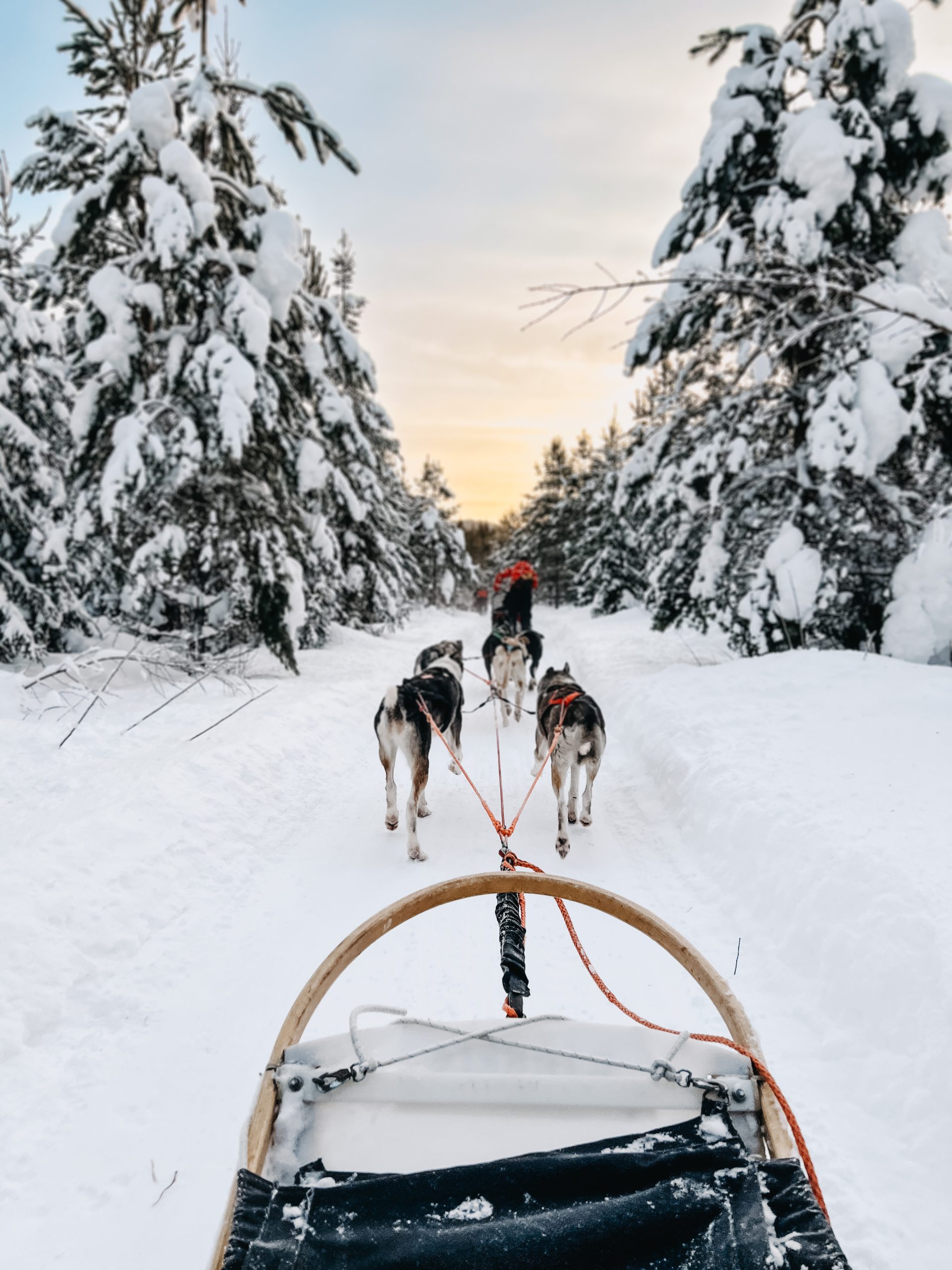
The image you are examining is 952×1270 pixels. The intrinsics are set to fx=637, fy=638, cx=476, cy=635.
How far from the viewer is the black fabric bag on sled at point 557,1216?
4.15 feet

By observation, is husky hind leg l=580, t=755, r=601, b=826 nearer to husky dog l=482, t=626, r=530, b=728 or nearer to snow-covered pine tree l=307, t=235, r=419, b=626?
husky dog l=482, t=626, r=530, b=728

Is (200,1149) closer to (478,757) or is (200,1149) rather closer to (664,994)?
(664,994)

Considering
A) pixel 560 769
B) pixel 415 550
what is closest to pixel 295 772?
pixel 560 769

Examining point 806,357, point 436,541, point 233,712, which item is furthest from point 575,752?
point 436,541

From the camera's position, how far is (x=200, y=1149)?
242cm

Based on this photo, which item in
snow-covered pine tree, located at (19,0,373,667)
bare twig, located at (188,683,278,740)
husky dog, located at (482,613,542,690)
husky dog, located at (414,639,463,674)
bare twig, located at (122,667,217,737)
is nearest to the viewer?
bare twig, located at (188,683,278,740)

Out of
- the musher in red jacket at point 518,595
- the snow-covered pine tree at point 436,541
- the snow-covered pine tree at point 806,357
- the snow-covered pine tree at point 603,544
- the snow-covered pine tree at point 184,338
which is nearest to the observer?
the snow-covered pine tree at point 806,357

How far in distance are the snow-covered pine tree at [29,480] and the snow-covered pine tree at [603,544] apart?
15.8m

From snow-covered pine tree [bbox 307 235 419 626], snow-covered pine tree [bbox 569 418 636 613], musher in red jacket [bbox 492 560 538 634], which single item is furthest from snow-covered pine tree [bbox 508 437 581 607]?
musher in red jacket [bbox 492 560 538 634]

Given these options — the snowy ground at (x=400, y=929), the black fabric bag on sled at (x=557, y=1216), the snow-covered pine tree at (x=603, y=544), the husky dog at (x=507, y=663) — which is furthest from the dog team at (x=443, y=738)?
the snow-covered pine tree at (x=603, y=544)

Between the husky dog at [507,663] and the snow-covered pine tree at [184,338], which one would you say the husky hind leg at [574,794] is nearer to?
the husky dog at [507,663]

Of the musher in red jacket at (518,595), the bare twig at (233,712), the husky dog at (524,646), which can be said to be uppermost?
the musher in red jacket at (518,595)

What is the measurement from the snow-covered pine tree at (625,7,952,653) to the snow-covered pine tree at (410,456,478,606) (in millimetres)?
21724

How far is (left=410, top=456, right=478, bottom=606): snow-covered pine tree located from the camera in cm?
3350
